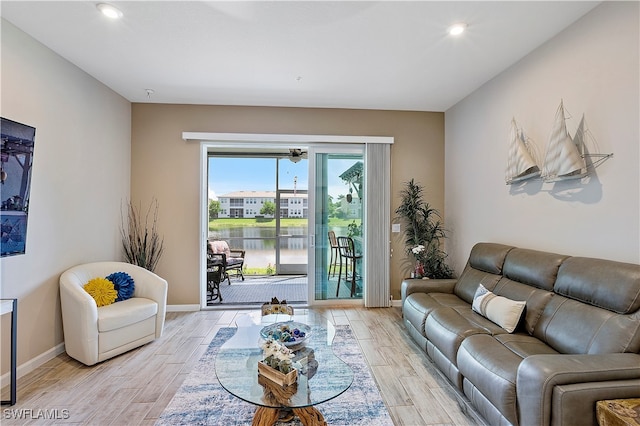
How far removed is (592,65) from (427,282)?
246 centimetres

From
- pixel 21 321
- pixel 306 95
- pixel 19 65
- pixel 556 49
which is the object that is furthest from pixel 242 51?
pixel 21 321

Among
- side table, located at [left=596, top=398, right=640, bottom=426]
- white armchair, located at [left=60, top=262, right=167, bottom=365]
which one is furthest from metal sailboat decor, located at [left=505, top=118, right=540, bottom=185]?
white armchair, located at [left=60, top=262, right=167, bottom=365]

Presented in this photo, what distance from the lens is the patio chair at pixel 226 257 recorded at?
19.0 feet

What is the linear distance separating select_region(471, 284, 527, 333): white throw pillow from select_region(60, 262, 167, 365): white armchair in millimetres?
3215

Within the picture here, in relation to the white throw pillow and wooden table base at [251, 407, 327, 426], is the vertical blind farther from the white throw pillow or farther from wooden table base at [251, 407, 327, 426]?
wooden table base at [251, 407, 327, 426]

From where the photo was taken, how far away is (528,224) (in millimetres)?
→ 3051

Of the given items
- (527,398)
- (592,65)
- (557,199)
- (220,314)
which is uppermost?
(592,65)

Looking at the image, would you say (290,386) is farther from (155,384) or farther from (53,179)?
(53,179)

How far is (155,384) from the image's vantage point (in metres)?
2.57

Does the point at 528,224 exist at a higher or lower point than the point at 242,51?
lower

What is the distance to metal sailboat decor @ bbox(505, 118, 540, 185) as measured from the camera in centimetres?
292

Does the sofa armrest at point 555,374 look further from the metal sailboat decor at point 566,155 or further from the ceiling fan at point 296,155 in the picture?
the ceiling fan at point 296,155

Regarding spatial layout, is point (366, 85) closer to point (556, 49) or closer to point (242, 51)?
point (242, 51)

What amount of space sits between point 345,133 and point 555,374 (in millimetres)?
3784
